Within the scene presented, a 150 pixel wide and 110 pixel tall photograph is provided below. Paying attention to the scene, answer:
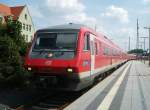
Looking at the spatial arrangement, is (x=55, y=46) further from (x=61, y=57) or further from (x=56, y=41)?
(x=61, y=57)

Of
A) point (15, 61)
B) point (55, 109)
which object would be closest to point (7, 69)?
point (15, 61)

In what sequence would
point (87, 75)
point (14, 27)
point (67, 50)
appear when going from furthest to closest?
1. point (14, 27)
2. point (87, 75)
3. point (67, 50)

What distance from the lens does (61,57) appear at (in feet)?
43.7

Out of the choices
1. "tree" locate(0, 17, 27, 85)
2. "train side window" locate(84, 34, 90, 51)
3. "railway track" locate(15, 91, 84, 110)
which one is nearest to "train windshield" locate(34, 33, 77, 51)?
"train side window" locate(84, 34, 90, 51)

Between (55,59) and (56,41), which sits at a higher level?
(56,41)

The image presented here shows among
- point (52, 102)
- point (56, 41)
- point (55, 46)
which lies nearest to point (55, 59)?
point (55, 46)

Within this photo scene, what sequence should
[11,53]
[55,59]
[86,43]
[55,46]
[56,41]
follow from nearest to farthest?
[55,59]
[55,46]
[56,41]
[86,43]
[11,53]

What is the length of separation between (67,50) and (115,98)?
2.67 meters

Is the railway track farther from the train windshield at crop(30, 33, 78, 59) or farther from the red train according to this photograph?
the train windshield at crop(30, 33, 78, 59)

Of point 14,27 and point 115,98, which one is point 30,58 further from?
point 14,27

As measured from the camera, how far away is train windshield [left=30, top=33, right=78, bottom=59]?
13.5m

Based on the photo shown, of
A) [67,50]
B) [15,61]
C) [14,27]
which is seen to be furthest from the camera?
[14,27]

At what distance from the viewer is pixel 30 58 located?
44.8 ft

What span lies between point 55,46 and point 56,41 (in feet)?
0.79
